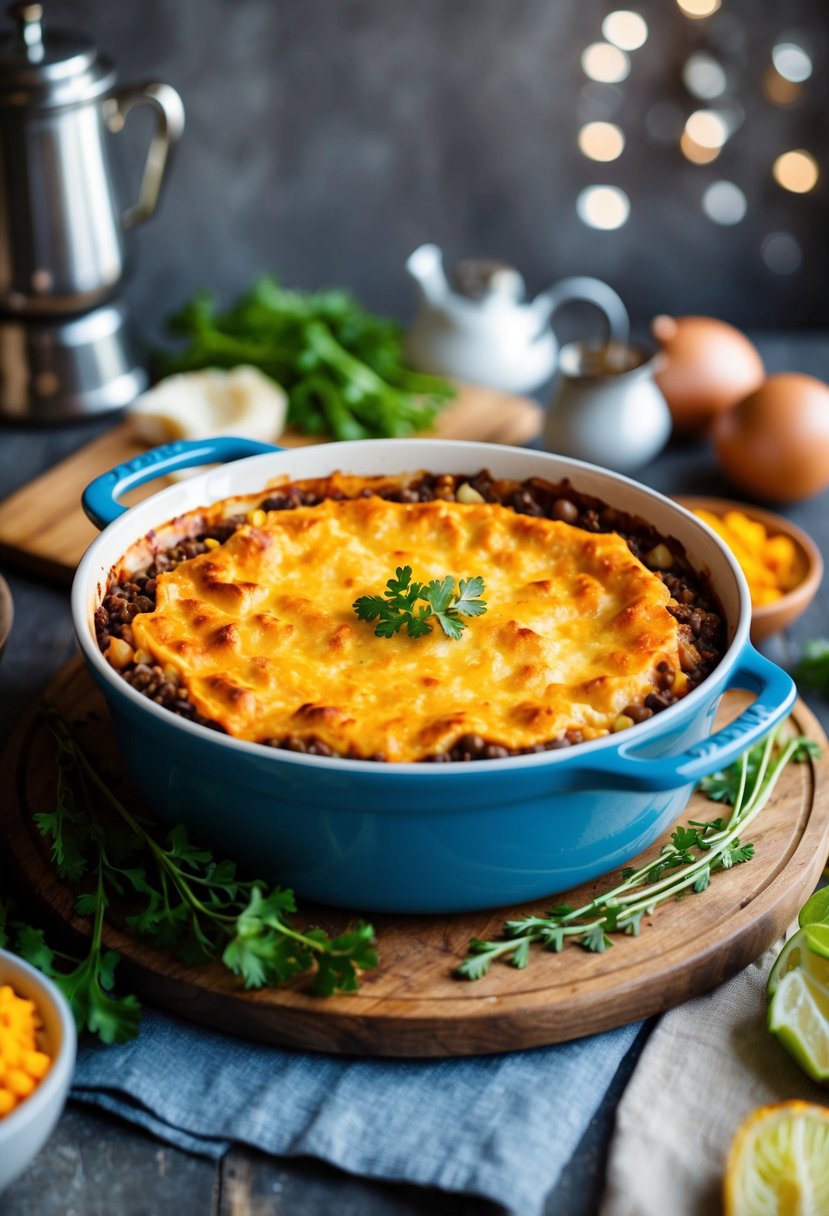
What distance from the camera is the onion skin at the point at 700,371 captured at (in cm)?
395

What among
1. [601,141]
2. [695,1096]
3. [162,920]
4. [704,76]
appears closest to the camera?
[695,1096]

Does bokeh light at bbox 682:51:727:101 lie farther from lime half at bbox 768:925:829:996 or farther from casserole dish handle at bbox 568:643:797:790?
lime half at bbox 768:925:829:996

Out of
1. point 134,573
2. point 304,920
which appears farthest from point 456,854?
point 134,573

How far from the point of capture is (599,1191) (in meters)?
1.93

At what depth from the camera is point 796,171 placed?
4602 mm

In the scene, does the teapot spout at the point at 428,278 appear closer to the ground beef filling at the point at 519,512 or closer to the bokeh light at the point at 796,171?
the bokeh light at the point at 796,171

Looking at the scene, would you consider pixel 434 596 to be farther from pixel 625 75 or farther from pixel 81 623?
pixel 625 75

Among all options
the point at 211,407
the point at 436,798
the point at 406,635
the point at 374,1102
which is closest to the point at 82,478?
the point at 211,407

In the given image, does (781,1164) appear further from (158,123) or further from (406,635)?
(158,123)

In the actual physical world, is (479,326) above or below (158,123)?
below

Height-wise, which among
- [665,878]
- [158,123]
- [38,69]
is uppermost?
[38,69]

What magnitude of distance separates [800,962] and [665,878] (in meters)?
0.27

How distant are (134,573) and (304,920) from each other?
743mm

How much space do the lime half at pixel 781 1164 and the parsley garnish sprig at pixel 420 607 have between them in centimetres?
89
